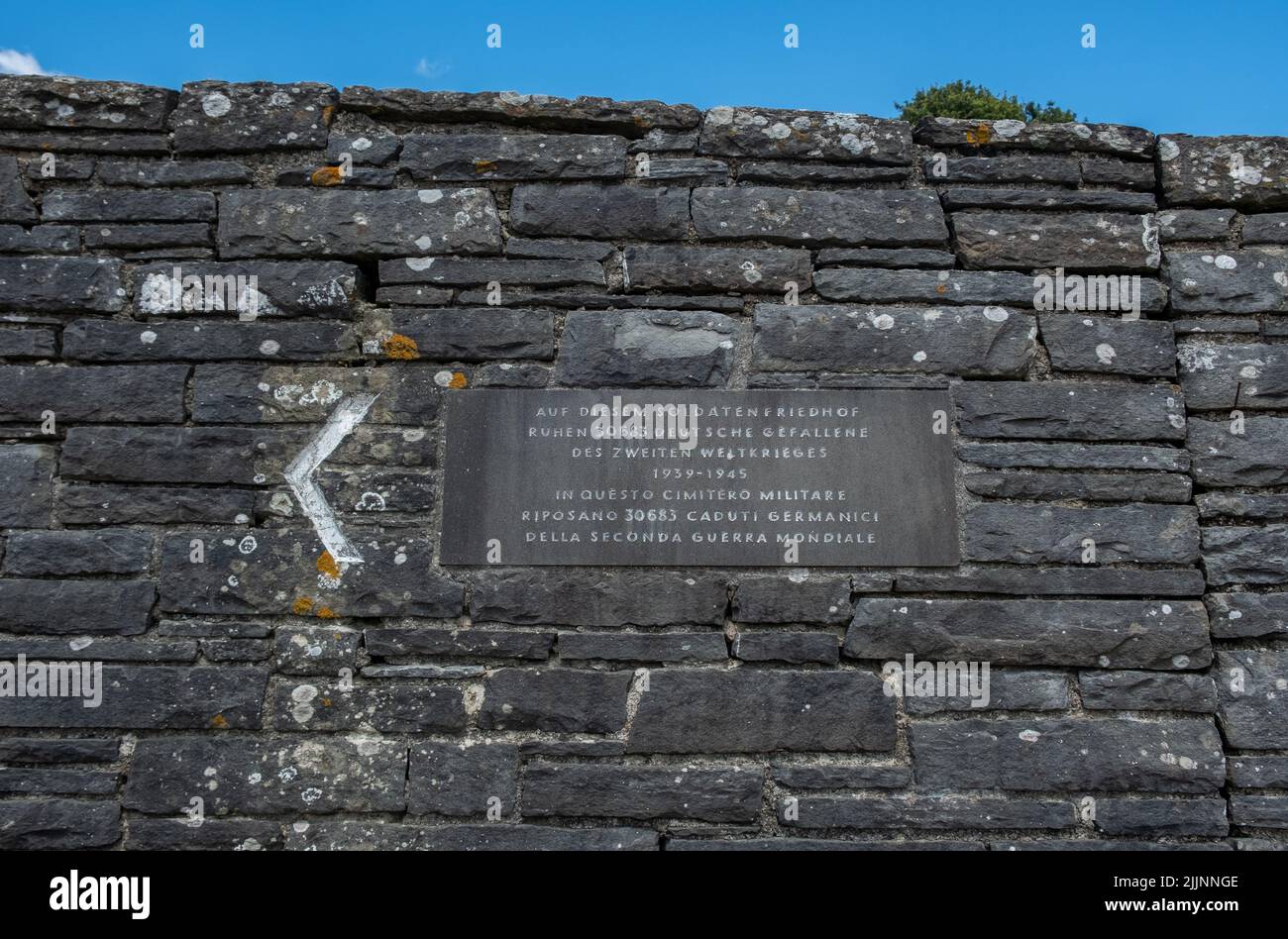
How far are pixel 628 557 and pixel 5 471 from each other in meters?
2.27

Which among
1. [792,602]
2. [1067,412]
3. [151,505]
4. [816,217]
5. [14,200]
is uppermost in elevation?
[14,200]

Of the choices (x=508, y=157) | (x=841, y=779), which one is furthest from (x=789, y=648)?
(x=508, y=157)

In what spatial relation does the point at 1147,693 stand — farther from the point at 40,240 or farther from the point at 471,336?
the point at 40,240

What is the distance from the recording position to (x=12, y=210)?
3.38 m

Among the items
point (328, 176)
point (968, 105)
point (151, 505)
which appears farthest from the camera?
point (968, 105)

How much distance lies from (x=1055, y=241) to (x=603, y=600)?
2.21 metres

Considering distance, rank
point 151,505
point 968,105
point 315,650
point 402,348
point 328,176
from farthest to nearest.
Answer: point 968,105 → point 328,176 → point 402,348 → point 151,505 → point 315,650

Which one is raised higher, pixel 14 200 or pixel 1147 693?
pixel 14 200

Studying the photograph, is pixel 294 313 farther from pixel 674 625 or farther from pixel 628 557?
pixel 674 625

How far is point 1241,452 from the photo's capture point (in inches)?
129

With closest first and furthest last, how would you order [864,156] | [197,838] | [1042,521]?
[197,838]
[1042,521]
[864,156]

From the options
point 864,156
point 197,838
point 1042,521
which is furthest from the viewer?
point 864,156

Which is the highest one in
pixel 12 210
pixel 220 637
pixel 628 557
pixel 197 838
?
pixel 12 210

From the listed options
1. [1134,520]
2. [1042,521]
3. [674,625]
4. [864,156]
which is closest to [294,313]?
[674,625]
